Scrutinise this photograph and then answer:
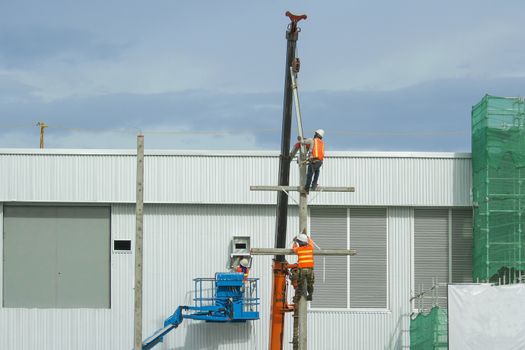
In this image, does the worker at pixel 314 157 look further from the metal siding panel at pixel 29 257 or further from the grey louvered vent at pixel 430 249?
the metal siding panel at pixel 29 257

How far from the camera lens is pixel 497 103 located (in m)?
34.1

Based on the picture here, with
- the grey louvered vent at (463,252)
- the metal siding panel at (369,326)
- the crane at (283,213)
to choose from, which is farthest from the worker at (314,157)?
the grey louvered vent at (463,252)

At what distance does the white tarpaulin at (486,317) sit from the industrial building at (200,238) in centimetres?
589

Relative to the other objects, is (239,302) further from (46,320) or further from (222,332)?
(46,320)

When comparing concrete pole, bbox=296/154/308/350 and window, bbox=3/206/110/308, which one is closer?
concrete pole, bbox=296/154/308/350

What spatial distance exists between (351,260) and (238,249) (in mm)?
4415

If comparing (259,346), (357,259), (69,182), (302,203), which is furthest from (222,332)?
(302,203)

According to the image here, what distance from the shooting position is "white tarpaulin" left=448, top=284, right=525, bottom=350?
30.1 m

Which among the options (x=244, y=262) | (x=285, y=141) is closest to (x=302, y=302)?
(x=285, y=141)

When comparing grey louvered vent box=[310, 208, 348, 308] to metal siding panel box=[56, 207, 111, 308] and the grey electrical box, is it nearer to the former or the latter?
the grey electrical box

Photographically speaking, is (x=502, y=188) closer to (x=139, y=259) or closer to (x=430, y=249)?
(x=430, y=249)

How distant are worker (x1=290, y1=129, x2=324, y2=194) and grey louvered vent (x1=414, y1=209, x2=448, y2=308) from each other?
12.7m

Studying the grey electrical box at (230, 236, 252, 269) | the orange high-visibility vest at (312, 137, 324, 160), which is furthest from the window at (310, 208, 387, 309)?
the orange high-visibility vest at (312, 137, 324, 160)

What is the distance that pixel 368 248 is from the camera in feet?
120
